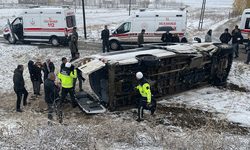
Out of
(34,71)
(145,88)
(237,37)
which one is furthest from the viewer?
(237,37)

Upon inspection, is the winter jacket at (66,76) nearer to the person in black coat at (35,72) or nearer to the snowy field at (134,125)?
the snowy field at (134,125)

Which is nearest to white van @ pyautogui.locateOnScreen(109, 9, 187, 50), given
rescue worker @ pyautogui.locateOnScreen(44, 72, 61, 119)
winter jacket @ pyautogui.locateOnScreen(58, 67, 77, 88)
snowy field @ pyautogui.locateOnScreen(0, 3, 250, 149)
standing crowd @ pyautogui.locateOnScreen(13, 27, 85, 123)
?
snowy field @ pyautogui.locateOnScreen(0, 3, 250, 149)

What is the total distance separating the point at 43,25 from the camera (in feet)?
44.5

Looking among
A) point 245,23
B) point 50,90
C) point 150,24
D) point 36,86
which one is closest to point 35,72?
point 36,86

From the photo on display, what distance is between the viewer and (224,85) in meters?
8.32

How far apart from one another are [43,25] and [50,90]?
932 cm

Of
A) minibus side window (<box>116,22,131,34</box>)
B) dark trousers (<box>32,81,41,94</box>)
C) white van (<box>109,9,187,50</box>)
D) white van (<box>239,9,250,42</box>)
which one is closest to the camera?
dark trousers (<box>32,81,41,94</box>)

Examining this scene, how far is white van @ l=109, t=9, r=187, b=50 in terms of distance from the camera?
40.4 ft

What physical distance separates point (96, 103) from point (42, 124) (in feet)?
6.30

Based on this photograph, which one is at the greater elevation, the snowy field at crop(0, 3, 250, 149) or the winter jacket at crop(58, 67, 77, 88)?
the winter jacket at crop(58, 67, 77, 88)

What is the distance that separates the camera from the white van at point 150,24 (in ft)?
40.4

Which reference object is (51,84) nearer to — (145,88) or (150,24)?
(145,88)

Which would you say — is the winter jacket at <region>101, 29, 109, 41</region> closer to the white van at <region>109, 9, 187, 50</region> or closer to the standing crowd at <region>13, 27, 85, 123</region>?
the white van at <region>109, 9, 187, 50</region>

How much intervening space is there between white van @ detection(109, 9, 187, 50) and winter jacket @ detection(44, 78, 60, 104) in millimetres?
7905
